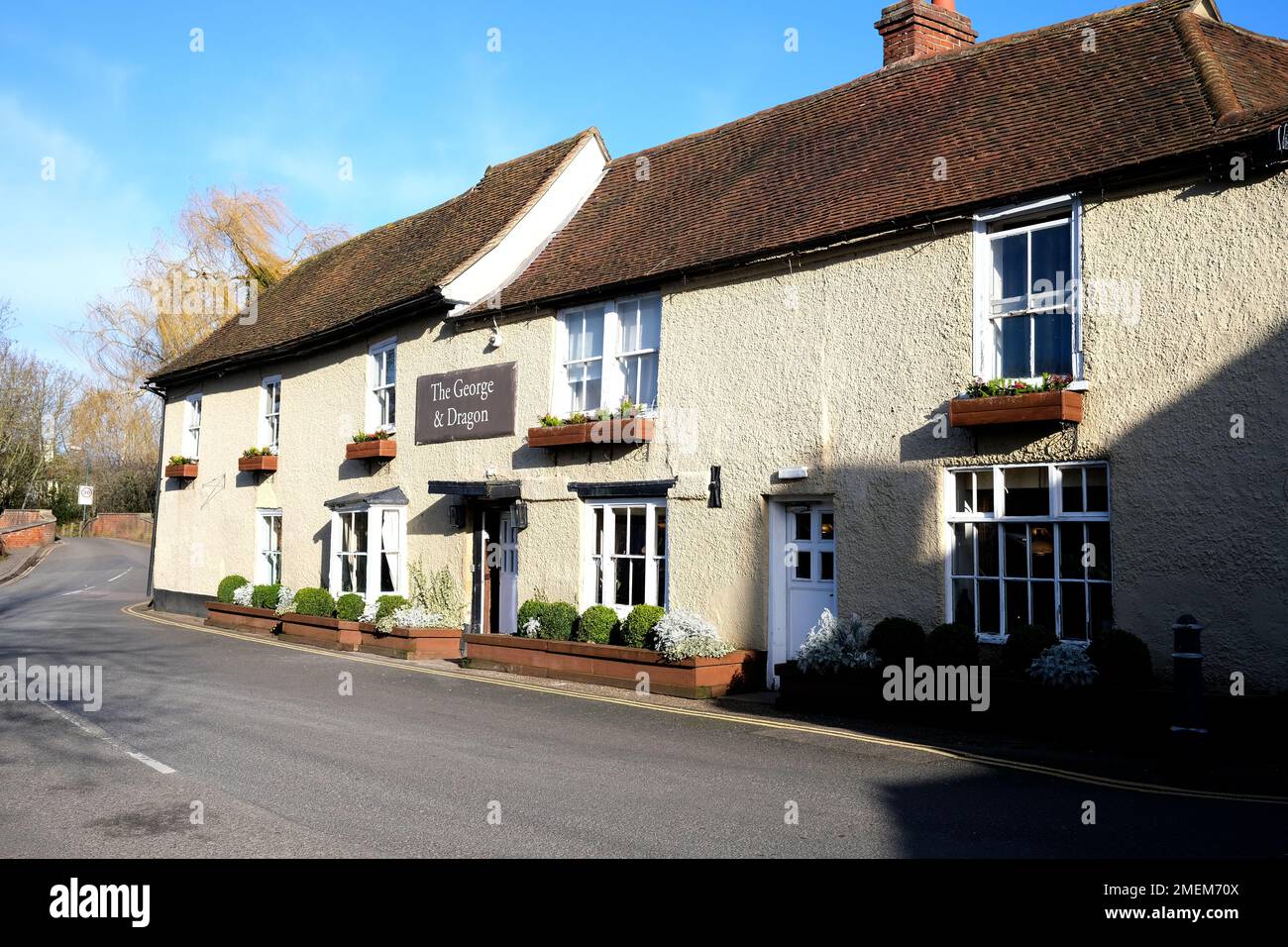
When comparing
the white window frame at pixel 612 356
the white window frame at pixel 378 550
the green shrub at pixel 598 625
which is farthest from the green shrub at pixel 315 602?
the green shrub at pixel 598 625

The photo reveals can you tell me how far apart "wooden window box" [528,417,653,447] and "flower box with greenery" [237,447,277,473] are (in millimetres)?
9187

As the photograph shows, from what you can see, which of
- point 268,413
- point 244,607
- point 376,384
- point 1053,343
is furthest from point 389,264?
point 1053,343

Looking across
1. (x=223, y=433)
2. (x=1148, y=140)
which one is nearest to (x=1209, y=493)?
(x=1148, y=140)

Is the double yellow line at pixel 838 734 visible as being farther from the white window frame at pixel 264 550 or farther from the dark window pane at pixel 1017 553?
the white window frame at pixel 264 550

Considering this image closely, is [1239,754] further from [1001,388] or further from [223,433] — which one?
[223,433]

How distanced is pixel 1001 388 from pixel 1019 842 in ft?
18.8

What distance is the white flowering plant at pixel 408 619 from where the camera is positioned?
1758cm

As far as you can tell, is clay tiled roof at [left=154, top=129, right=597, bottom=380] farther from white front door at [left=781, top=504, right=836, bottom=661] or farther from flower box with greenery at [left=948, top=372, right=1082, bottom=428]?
flower box with greenery at [left=948, top=372, right=1082, bottom=428]

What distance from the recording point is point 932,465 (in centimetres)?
1180

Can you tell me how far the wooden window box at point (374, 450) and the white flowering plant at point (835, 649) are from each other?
32.7 ft

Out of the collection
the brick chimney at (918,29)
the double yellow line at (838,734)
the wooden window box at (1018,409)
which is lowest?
the double yellow line at (838,734)

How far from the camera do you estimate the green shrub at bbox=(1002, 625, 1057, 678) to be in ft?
34.0

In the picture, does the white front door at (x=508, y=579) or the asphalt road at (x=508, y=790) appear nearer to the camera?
the asphalt road at (x=508, y=790)

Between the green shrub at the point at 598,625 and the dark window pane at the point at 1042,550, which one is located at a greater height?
the dark window pane at the point at 1042,550
